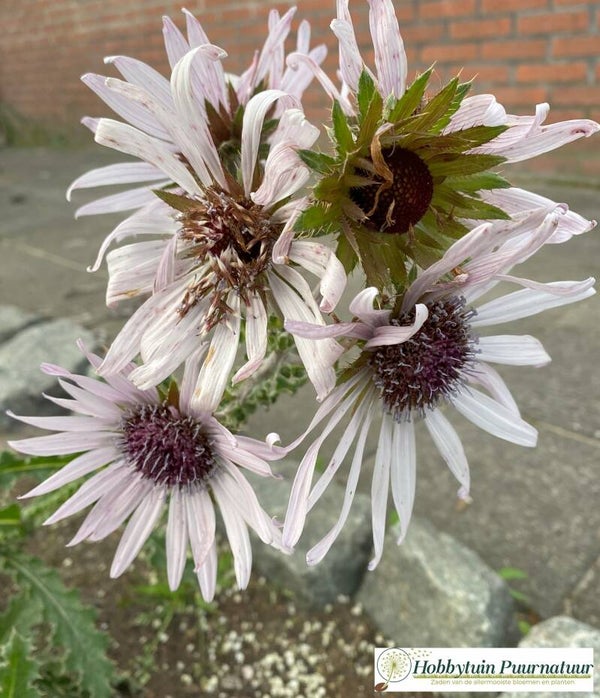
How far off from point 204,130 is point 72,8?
284 inches

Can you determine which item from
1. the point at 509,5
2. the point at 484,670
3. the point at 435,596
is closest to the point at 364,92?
the point at 484,670

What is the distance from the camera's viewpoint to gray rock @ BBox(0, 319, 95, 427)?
8.41 ft

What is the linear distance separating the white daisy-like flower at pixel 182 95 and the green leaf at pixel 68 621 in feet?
3.34

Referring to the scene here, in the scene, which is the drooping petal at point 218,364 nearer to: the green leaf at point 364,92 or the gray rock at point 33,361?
the green leaf at point 364,92

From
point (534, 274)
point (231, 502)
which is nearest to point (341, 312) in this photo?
point (231, 502)

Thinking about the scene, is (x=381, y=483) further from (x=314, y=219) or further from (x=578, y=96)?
(x=578, y=96)

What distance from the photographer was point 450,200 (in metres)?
0.79

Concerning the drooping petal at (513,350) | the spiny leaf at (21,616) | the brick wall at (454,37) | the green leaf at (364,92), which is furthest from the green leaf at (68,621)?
the brick wall at (454,37)

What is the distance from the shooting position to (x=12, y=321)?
10.7 feet

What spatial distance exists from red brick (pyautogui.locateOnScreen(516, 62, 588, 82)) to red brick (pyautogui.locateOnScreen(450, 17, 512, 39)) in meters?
0.24

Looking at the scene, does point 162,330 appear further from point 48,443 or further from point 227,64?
point 227,64

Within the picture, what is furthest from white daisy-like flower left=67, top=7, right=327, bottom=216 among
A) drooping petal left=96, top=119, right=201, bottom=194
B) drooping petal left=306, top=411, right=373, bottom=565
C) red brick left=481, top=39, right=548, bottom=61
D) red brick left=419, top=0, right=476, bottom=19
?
red brick left=419, top=0, right=476, bottom=19

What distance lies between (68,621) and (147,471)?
29.8 inches

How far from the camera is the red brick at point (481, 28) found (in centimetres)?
397
